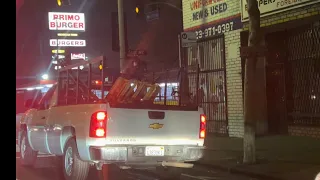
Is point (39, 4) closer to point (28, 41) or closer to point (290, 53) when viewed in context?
point (28, 41)

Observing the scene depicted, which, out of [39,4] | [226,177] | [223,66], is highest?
[39,4]

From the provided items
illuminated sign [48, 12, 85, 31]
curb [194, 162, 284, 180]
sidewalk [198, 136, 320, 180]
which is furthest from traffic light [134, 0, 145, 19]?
illuminated sign [48, 12, 85, 31]

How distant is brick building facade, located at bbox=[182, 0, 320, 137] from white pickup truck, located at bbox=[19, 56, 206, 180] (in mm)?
5887

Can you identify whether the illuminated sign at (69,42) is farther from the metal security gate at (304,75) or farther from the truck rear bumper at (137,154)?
the truck rear bumper at (137,154)

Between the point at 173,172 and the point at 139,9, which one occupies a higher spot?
the point at 139,9

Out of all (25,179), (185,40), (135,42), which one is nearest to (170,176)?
(25,179)

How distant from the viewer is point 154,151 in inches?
320

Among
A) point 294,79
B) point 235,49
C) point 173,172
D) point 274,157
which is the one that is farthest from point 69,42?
point 173,172

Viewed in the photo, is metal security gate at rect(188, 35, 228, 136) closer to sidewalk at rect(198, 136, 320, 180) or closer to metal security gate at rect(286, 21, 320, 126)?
sidewalk at rect(198, 136, 320, 180)

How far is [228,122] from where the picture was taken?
623 inches

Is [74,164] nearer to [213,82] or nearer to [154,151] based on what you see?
[154,151]

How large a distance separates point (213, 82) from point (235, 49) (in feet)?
5.74

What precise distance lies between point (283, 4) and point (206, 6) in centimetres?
370

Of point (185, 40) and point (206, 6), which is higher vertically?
point (206, 6)
